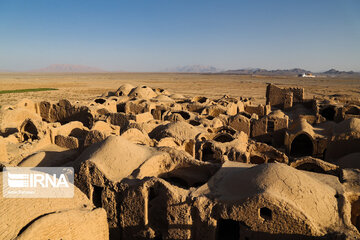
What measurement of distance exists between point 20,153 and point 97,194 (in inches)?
171

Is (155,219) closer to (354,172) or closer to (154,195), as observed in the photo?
(154,195)

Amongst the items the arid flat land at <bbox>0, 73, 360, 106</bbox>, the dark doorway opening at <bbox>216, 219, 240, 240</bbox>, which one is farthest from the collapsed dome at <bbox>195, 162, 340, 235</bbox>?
the arid flat land at <bbox>0, 73, 360, 106</bbox>

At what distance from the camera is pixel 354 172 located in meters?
8.90

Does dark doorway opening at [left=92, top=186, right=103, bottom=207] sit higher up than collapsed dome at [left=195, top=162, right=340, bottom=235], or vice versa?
collapsed dome at [left=195, top=162, right=340, bottom=235]

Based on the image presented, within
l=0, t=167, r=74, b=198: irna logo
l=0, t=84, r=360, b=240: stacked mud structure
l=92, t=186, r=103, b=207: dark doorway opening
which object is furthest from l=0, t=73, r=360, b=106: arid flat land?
l=0, t=167, r=74, b=198: irna logo

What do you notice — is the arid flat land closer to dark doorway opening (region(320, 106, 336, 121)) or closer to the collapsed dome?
dark doorway opening (region(320, 106, 336, 121))

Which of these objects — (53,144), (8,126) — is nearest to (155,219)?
(53,144)

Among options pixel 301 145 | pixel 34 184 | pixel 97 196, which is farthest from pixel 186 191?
pixel 301 145

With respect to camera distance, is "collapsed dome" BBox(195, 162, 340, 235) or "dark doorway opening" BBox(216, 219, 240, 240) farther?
"dark doorway opening" BBox(216, 219, 240, 240)

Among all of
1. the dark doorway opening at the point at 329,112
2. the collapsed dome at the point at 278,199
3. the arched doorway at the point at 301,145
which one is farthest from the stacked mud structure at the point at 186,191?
the dark doorway opening at the point at 329,112

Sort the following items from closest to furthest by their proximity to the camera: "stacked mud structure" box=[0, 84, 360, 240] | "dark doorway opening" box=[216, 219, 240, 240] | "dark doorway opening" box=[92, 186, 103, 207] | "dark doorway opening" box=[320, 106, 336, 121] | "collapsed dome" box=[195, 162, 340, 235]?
1. "collapsed dome" box=[195, 162, 340, 235]
2. "stacked mud structure" box=[0, 84, 360, 240]
3. "dark doorway opening" box=[216, 219, 240, 240]
4. "dark doorway opening" box=[92, 186, 103, 207]
5. "dark doorway opening" box=[320, 106, 336, 121]

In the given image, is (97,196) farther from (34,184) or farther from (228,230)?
(228,230)

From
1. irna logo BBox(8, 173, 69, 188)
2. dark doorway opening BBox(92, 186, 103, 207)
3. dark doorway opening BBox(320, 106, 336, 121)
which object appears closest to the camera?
irna logo BBox(8, 173, 69, 188)

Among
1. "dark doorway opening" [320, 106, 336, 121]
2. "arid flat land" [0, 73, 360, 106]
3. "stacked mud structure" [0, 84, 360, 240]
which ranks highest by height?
"arid flat land" [0, 73, 360, 106]
